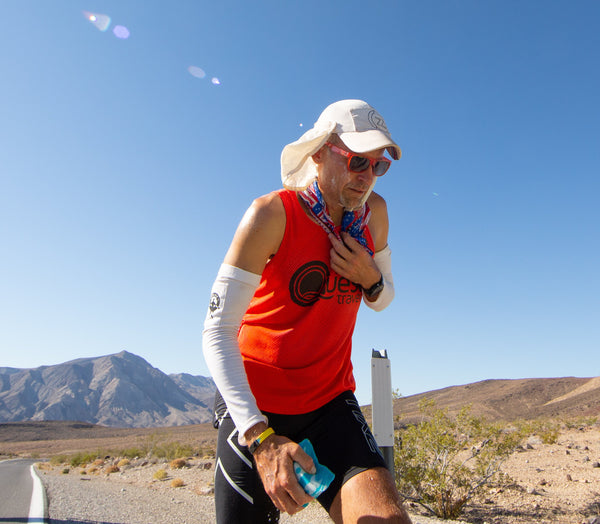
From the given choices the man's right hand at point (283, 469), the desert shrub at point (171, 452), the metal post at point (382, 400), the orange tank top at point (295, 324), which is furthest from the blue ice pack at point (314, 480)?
the desert shrub at point (171, 452)

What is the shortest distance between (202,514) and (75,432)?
281 feet

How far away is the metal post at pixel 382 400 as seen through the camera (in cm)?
386

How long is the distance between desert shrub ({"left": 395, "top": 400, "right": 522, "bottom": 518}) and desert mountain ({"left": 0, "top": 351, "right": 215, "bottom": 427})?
13224 centimetres

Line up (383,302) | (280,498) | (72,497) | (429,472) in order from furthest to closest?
(72,497)
(429,472)
(383,302)
(280,498)

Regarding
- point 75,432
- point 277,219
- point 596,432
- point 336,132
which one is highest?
point 336,132

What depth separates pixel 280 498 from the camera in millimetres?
1530

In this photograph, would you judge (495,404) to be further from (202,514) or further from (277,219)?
(277,219)

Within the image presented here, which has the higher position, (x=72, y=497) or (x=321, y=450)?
(x=321, y=450)

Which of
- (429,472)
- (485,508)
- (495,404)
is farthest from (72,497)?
(495,404)

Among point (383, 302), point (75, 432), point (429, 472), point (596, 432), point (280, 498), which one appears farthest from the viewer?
point (75, 432)

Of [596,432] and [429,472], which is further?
[596,432]

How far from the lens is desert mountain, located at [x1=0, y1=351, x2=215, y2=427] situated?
136 meters

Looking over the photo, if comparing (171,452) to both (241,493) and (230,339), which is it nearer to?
(241,493)

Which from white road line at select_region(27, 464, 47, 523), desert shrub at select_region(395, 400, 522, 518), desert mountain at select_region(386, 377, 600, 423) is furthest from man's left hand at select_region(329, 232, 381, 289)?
desert mountain at select_region(386, 377, 600, 423)
